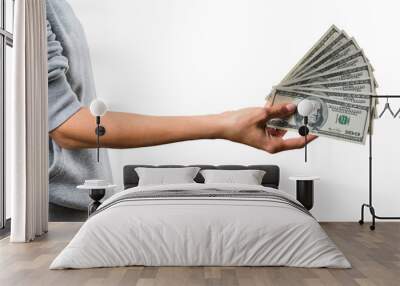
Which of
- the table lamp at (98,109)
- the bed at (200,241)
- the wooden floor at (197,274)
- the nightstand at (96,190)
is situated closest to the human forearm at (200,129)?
the table lamp at (98,109)

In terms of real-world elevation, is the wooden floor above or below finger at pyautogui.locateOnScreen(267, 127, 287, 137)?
below

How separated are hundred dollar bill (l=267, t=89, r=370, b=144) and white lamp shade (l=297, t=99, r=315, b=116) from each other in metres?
0.12

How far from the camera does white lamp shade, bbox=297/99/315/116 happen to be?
632 cm

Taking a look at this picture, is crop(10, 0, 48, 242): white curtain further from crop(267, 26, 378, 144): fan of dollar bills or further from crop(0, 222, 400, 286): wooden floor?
crop(267, 26, 378, 144): fan of dollar bills

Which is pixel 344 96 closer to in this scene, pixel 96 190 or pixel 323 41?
pixel 323 41

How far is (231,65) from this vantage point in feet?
21.9

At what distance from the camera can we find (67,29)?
6574mm

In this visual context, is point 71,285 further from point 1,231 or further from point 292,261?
point 1,231

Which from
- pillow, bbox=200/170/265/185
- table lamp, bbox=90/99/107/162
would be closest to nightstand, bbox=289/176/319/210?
pillow, bbox=200/170/265/185

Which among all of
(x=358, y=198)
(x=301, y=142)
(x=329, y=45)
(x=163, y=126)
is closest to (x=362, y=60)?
(x=329, y=45)

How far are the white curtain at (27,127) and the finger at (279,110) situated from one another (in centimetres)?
260

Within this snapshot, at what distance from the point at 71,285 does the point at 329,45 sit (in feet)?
14.0

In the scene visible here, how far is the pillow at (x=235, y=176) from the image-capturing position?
620 centimetres

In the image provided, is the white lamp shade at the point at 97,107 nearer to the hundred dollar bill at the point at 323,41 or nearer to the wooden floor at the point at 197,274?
the wooden floor at the point at 197,274
